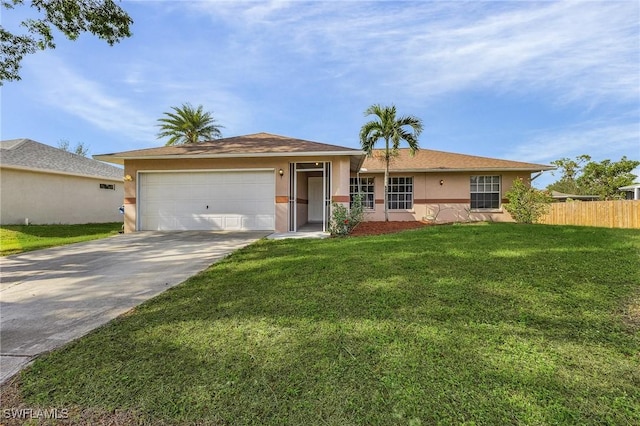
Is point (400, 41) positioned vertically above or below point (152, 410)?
above

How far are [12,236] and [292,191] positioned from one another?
11362 mm

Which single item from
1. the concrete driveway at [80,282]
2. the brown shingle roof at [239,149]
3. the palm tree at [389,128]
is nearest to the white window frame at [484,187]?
the palm tree at [389,128]

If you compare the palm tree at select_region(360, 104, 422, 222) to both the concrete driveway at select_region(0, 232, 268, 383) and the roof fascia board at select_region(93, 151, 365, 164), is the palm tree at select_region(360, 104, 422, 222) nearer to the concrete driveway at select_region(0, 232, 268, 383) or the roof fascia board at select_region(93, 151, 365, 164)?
the roof fascia board at select_region(93, 151, 365, 164)

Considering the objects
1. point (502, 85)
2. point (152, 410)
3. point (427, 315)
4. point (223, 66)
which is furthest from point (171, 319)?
point (502, 85)

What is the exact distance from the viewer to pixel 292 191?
1177 cm

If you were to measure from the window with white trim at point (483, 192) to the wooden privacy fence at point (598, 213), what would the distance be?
90.0 inches

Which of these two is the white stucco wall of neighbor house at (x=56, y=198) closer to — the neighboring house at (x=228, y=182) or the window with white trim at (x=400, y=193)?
the neighboring house at (x=228, y=182)

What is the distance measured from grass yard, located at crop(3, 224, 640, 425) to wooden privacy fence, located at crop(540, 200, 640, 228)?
10.1 m

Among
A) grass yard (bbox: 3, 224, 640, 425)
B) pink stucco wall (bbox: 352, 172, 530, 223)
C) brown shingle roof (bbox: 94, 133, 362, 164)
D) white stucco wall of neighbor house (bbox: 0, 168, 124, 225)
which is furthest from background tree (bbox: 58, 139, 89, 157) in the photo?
grass yard (bbox: 3, 224, 640, 425)

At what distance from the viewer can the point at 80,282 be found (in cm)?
548

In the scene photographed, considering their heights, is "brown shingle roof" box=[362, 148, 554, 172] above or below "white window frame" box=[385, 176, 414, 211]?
above

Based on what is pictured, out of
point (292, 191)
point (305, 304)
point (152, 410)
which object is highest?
point (292, 191)

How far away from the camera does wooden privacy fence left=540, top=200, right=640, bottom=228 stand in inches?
471

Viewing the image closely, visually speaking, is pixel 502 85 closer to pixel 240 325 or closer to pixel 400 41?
pixel 400 41
